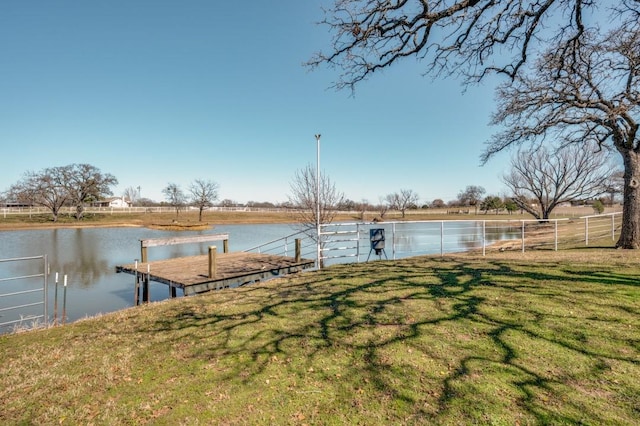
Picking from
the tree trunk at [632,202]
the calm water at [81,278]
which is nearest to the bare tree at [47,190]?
the calm water at [81,278]

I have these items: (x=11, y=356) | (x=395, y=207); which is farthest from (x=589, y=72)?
(x=395, y=207)

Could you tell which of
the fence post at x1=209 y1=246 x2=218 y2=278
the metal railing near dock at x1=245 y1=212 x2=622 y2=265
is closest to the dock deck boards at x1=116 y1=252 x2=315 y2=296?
the fence post at x1=209 y1=246 x2=218 y2=278

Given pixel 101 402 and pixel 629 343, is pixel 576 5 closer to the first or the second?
pixel 629 343

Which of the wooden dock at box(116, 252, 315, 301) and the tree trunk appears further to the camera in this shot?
the tree trunk

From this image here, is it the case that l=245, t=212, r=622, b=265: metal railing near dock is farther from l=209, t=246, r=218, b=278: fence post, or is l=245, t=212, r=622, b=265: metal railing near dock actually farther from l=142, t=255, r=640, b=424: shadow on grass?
l=142, t=255, r=640, b=424: shadow on grass

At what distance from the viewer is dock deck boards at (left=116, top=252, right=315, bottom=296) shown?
353 inches

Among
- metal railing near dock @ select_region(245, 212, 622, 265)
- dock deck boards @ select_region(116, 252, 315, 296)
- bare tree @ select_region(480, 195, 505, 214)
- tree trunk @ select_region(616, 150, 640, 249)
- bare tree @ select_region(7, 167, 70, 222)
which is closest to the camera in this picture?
dock deck boards @ select_region(116, 252, 315, 296)

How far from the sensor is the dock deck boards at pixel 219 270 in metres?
8.96

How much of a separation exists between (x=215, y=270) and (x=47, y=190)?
5005 cm

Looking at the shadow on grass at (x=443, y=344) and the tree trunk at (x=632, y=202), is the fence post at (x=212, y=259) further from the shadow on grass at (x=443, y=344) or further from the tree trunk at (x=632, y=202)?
the tree trunk at (x=632, y=202)

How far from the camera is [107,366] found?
3.90 m

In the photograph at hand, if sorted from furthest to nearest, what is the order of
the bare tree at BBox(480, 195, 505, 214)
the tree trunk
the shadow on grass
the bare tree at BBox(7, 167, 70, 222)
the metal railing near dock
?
the bare tree at BBox(480, 195, 505, 214)
the bare tree at BBox(7, 167, 70, 222)
the metal railing near dock
the tree trunk
the shadow on grass

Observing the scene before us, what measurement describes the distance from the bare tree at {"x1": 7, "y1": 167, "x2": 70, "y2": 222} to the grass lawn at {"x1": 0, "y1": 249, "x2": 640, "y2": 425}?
166 feet

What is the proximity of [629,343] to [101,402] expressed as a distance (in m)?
5.57
